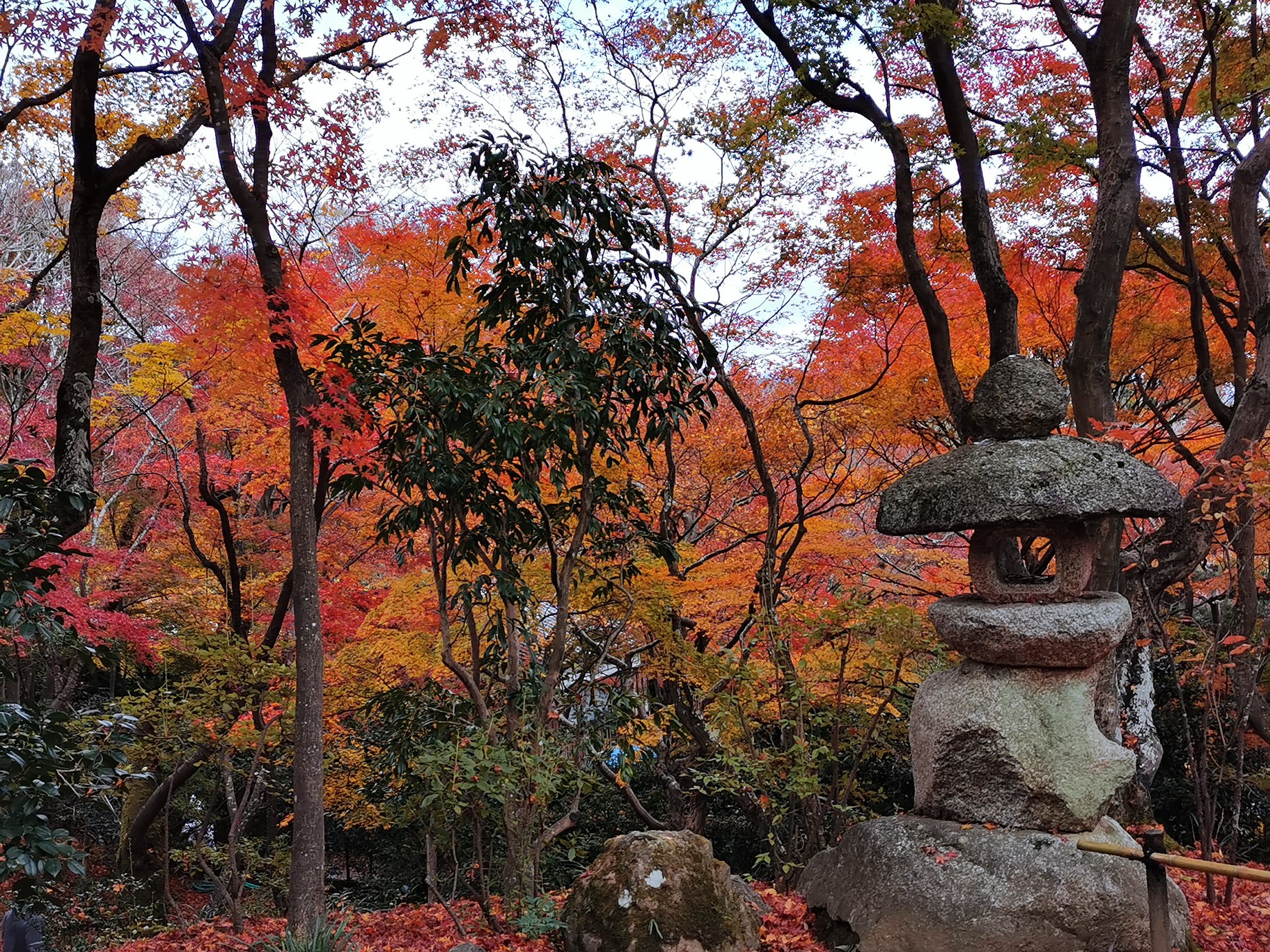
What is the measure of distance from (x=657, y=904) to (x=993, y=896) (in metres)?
1.93

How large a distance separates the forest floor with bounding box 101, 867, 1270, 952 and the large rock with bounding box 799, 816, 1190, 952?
502mm

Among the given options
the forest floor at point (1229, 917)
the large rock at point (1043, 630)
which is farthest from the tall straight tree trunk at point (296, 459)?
the forest floor at point (1229, 917)

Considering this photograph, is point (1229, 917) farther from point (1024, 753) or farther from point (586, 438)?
point (586, 438)

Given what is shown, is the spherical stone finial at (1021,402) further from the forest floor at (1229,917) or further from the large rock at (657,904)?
the large rock at (657,904)

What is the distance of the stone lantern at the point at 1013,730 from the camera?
473 centimetres

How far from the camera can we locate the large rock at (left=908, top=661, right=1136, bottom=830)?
503 centimetres

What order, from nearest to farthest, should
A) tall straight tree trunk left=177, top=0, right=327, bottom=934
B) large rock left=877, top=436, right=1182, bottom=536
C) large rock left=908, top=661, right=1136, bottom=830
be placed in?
large rock left=877, top=436, right=1182, bottom=536, large rock left=908, top=661, right=1136, bottom=830, tall straight tree trunk left=177, top=0, right=327, bottom=934

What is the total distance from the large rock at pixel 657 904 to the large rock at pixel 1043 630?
219cm

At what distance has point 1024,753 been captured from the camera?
5.07 meters

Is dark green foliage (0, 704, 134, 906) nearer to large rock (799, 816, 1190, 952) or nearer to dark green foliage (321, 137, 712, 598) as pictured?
dark green foliage (321, 137, 712, 598)

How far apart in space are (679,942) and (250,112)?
6998 millimetres

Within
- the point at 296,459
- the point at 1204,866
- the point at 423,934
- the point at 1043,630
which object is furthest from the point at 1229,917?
the point at 296,459

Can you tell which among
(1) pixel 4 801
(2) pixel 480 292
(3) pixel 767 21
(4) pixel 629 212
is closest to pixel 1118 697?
(4) pixel 629 212

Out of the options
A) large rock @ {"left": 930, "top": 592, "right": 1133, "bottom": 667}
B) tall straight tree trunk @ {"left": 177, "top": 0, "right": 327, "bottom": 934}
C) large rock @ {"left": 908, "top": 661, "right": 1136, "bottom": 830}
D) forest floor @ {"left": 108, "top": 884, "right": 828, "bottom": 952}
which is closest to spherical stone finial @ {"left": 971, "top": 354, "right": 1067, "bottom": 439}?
large rock @ {"left": 930, "top": 592, "right": 1133, "bottom": 667}
